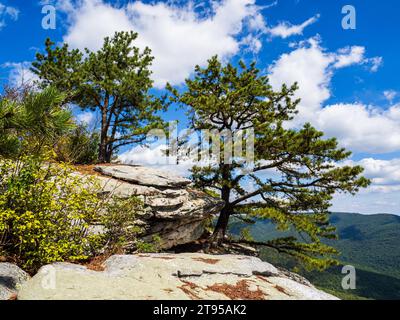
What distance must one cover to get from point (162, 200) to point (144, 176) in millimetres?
1503

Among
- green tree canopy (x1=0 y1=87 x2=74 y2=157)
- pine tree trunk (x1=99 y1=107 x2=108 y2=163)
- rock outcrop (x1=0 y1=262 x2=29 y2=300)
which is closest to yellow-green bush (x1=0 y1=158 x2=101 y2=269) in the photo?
rock outcrop (x1=0 y1=262 x2=29 y2=300)

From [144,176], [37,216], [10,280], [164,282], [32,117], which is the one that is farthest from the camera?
[144,176]

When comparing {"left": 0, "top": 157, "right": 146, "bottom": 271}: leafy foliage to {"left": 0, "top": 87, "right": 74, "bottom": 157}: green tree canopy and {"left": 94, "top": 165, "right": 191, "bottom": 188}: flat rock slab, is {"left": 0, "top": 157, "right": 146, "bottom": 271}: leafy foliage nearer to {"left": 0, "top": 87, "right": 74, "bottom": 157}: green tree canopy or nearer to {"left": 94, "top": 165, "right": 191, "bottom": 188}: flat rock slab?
{"left": 0, "top": 87, "right": 74, "bottom": 157}: green tree canopy

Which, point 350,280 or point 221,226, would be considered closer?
point 350,280

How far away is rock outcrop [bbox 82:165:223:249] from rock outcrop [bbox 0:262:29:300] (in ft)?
19.6

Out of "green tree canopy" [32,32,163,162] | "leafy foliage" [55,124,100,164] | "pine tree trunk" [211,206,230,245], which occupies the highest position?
"green tree canopy" [32,32,163,162]

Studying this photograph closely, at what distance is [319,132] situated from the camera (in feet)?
54.9

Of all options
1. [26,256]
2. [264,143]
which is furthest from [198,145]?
[26,256]

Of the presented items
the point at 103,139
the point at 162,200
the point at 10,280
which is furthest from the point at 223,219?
the point at 10,280

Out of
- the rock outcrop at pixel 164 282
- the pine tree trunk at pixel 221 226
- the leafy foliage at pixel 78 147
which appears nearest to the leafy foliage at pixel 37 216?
the rock outcrop at pixel 164 282

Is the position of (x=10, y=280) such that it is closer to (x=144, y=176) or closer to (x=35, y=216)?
(x=35, y=216)

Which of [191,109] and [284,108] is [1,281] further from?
[284,108]

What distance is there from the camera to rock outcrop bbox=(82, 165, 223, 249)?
531 inches

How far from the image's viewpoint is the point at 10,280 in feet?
19.4
